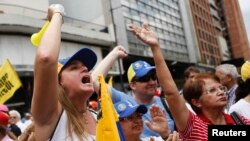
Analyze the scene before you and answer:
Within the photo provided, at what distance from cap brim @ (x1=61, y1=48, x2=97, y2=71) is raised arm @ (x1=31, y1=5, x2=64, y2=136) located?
10.2 inches

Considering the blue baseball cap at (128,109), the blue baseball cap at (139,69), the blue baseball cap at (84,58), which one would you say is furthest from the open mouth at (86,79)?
the blue baseball cap at (139,69)

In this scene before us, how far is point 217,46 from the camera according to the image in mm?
64688

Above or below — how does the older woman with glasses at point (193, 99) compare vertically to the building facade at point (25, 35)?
below

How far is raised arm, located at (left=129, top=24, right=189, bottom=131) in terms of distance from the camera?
2758 millimetres

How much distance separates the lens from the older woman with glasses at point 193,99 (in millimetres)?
2764

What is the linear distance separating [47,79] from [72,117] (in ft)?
1.01

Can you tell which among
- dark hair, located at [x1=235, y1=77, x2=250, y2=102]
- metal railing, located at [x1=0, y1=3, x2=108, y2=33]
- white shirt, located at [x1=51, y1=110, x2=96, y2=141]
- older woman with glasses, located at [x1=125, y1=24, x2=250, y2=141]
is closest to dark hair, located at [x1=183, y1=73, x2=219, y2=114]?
older woman with glasses, located at [x1=125, y1=24, x2=250, y2=141]

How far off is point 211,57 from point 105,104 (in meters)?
59.9

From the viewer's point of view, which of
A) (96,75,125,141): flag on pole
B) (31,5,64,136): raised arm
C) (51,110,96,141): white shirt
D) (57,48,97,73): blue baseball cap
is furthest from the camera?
(57,48,97,73): blue baseball cap

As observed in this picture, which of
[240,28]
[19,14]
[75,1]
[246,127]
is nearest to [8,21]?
[19,14]

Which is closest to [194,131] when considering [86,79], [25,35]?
[86,79]

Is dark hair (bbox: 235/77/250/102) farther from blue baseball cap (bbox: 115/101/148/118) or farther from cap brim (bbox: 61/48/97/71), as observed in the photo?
cap brim (bbox: 61/48/97/71)

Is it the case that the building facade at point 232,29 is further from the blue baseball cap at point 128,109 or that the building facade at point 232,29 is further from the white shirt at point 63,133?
the white shirt at point 63,133

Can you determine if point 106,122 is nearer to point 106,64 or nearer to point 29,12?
point 106,64
